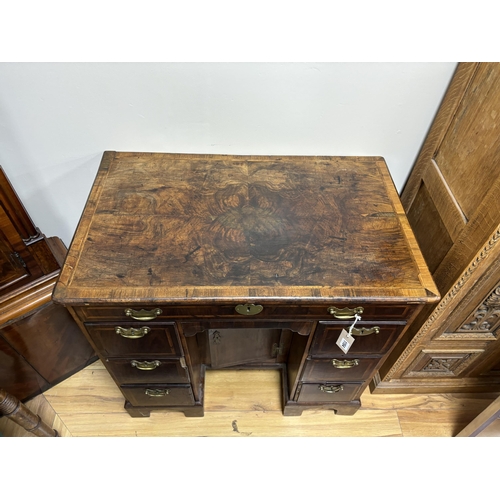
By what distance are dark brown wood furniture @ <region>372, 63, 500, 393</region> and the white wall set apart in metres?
0.09

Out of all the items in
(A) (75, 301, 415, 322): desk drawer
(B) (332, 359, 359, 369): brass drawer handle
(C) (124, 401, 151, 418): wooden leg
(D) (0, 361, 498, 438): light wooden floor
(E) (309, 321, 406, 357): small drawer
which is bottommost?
(D) (0, 361, 498, 438): light wooden floor

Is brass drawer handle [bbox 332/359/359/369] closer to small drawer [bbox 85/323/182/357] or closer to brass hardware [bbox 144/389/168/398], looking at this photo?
small drawer [bbox 85/323/182/357]

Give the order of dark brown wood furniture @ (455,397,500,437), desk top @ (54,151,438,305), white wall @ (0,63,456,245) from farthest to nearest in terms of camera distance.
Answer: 1. dark brown wood furniture @ (455,397,500,437)
2. white wall @ (0,63,456,245)
3. desk top @ (54,151,438,305)

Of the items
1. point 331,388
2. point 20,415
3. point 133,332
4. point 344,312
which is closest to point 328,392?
point 331,388

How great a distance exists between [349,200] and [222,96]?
1.60 feet

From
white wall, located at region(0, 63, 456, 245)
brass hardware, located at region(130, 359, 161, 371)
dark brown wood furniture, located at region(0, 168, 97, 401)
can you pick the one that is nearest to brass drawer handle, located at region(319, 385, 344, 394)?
brass hardware, located at region(130, 359, 161, 371)

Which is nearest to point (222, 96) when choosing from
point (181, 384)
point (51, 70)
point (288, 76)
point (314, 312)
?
point (288, 76)

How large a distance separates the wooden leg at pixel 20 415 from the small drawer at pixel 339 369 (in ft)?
2.98

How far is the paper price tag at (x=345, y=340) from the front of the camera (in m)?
0.99

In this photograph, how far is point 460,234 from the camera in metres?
1.05

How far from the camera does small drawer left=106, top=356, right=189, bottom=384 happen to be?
3.60ft

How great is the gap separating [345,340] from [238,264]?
0.36m

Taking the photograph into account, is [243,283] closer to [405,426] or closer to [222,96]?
[222,96]

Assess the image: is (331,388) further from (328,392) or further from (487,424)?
(487,424)
